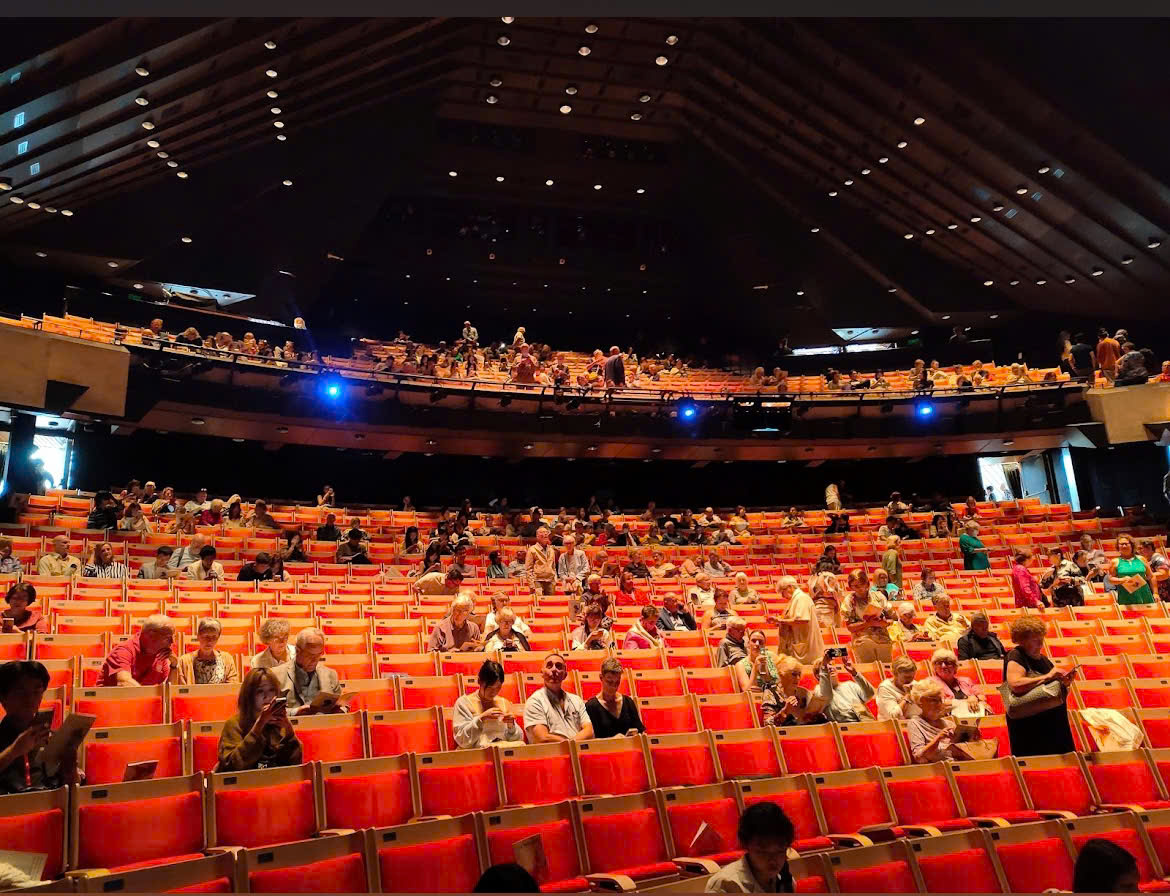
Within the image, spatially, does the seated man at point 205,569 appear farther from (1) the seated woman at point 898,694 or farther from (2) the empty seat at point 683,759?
(1) the seated woman at point 898,694

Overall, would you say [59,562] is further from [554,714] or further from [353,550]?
[554,714]

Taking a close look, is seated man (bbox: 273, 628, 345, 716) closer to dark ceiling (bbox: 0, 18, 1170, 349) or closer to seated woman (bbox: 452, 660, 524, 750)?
seated woman (bbox: 452, 660, 524, 750)

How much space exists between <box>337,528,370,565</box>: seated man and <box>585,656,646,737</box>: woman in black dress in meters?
5.42

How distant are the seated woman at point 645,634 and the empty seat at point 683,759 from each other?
1.79 meters

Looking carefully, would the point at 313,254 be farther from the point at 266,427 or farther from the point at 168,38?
the point at 168,38

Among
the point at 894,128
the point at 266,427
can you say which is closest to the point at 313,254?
the point at 266,427

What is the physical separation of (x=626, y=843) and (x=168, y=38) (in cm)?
1010

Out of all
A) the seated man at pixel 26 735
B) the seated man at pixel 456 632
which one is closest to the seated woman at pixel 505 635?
the seated man at pixel 456 632

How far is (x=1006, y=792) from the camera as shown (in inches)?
143

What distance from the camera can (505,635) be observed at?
556cm

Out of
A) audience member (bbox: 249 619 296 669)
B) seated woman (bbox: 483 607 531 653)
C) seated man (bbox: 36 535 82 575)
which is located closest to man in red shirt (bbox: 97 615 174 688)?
audience member (bbox: 249 619 296 669)

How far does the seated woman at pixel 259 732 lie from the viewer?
310 centimetres

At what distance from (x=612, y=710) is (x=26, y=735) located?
232cm

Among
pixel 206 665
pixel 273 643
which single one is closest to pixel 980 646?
pixel 273 643
